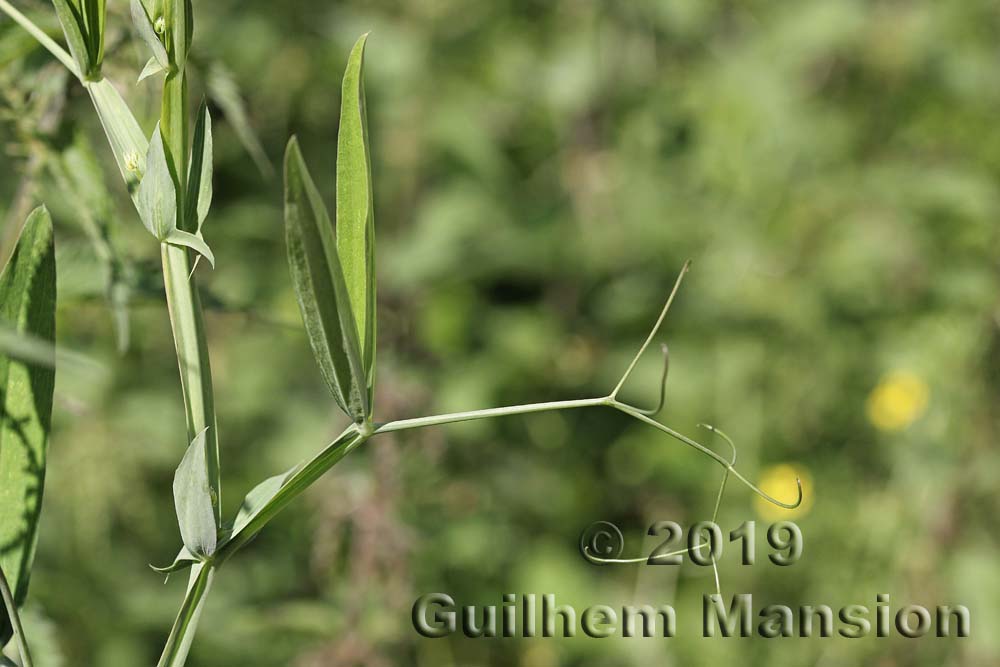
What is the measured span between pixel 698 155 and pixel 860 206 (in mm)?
358

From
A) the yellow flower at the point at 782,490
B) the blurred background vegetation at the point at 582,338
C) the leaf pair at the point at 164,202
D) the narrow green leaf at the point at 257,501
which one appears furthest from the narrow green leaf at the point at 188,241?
the yellow flower at the point at 782,490

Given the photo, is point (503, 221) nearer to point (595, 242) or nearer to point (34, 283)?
point (595, 242)

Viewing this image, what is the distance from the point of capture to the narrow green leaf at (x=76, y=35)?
430 mm

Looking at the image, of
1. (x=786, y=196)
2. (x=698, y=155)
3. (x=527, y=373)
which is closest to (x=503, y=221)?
(x=527, y=373)

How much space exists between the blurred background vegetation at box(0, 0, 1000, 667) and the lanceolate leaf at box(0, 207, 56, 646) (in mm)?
766

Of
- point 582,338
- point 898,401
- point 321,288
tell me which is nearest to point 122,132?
point 321,288

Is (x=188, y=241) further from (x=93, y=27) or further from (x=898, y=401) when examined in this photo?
(x=898, y=401)

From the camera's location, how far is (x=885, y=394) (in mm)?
1886

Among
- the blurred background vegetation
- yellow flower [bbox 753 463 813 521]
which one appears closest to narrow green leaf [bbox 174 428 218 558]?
the blurred background vegetation

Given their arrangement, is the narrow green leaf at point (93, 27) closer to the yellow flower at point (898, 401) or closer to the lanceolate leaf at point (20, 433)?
the lanceolate leaf at point (20, 433)

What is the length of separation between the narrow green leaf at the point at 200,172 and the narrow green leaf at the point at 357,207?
0.06 metres

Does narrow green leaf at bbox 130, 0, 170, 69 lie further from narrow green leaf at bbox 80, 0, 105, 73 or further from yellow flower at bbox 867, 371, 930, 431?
yellow flower at bbox 867, 371, 930, 431

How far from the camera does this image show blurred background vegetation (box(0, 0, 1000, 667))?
1486 millimetres

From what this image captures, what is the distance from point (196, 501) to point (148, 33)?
0.20 meters
